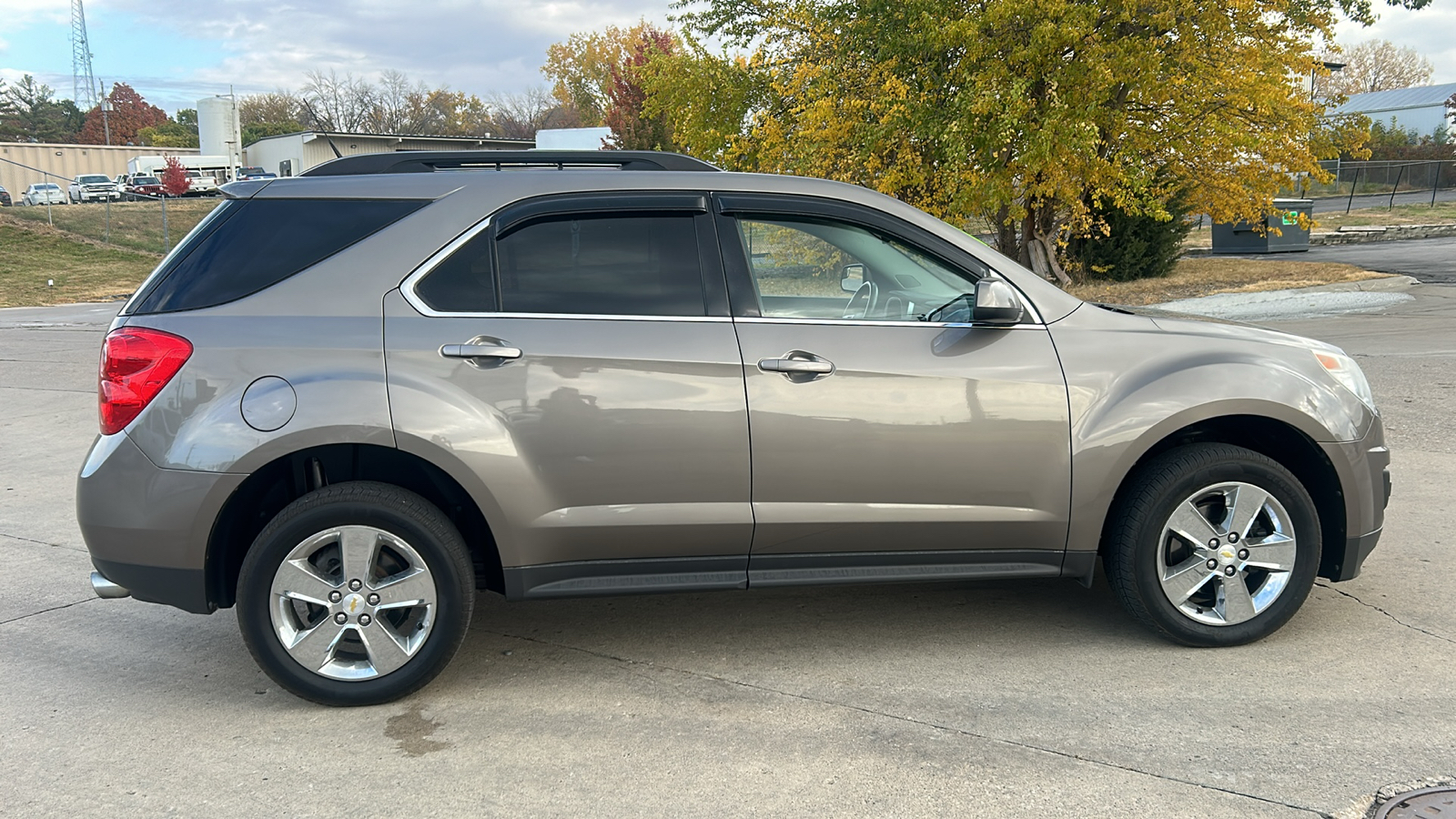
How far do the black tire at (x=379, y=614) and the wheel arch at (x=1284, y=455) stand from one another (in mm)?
2389

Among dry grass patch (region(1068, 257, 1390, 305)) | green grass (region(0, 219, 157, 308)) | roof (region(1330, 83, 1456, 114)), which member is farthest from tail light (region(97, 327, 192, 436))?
roof (region(1330, 83, 1456, 114))

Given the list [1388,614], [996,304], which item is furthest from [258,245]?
[1388,614]

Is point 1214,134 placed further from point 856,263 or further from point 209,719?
point 209,719

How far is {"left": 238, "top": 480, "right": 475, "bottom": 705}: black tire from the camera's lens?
3.63m

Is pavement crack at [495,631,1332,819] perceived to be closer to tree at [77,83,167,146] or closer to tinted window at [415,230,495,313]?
tinted window at [415,230,495,313]

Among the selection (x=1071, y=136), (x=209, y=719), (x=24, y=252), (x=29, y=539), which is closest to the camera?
(x=209, y=719)

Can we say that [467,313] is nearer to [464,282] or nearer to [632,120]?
[464,282]

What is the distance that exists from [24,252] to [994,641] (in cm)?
3666

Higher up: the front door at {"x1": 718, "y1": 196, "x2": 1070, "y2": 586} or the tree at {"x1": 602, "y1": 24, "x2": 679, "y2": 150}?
the tree at {"x1": 602, "y1": 24, "x2": 679, "y2": 150}

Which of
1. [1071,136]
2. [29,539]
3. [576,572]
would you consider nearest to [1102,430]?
[576,572]

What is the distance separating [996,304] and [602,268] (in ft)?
4.62

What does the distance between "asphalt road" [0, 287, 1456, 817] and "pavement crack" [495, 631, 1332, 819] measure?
0.01 m

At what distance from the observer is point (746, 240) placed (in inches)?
Answer: 157

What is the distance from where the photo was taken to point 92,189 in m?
56.7
